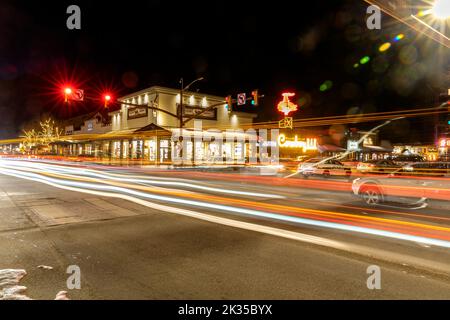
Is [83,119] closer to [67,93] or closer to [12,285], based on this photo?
[67,93]

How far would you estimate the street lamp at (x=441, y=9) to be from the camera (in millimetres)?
6687

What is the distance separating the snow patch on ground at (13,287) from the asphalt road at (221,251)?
0.09 m

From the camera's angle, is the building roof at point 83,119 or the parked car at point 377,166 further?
the building roof at point 83,119

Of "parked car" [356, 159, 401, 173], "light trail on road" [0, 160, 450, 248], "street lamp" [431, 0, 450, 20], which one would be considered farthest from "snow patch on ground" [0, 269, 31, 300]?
"parked car" [356, 159, 401, 173]

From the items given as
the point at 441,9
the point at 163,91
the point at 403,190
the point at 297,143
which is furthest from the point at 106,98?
the point at 297,143

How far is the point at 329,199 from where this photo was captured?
1166 centimetres

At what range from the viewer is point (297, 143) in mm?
52094

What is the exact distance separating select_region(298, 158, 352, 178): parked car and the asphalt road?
504 inches

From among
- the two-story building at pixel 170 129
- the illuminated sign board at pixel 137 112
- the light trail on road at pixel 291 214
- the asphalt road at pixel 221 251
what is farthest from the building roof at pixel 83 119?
the asphalt road at pixel 221 251

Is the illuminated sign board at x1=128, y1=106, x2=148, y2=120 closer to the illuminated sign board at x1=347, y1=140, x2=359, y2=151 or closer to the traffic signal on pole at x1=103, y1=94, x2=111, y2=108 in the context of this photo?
the traffic signal on pole at x1=103, y1=94, x2=111, y2=108

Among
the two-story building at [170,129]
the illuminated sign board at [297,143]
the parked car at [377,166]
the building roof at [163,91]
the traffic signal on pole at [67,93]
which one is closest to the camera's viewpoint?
the traffic signal on pole at [67,93]

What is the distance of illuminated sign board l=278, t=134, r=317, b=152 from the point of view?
164 feet

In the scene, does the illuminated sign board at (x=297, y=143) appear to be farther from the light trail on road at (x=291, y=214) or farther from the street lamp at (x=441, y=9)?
the street lamp at (x=441, y=9)

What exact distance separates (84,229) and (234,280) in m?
4.59
